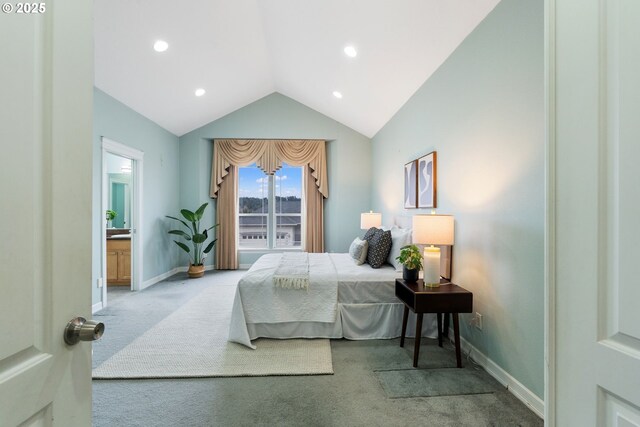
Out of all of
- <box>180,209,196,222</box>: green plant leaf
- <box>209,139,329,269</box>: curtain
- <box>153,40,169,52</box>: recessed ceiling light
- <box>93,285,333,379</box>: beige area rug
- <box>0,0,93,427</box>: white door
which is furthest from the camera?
<box>209,139,329,269</box>: curtain

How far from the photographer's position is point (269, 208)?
6277mm

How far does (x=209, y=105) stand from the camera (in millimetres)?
5031

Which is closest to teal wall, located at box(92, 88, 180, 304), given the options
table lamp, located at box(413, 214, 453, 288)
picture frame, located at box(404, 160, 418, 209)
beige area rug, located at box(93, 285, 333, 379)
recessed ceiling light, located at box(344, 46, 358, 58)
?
beige area rug, located at box(93, 285, 333, 379)

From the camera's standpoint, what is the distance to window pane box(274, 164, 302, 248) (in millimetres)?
6281

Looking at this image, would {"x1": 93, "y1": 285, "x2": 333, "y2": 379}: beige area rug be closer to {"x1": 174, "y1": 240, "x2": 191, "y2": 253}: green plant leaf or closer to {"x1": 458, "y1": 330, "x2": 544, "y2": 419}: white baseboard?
{"x1": 458, "y1": 330, "x2": 544, "y2": 419}: white baseboard

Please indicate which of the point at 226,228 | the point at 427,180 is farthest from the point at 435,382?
the point at 226,228

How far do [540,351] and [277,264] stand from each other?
238cm

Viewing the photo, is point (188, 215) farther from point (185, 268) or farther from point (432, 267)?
point (432, 267)

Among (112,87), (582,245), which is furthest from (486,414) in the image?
(112,87)

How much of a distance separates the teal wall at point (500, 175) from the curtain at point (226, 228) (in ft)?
14.0

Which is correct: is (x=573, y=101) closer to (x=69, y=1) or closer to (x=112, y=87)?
(x=69, y=1)

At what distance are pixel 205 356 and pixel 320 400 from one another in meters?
1.13

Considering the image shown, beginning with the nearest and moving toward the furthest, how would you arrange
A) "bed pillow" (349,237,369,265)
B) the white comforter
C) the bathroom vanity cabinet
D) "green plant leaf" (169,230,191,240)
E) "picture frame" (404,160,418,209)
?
the white comforter < "bed pillow" (349,237,369,265) < "picture frame" (404,160,418,209) < the bathroom vanity cabinet < "green plant leaf" (169,230,191,240)

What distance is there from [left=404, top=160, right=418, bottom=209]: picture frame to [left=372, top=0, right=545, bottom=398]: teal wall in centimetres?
54
